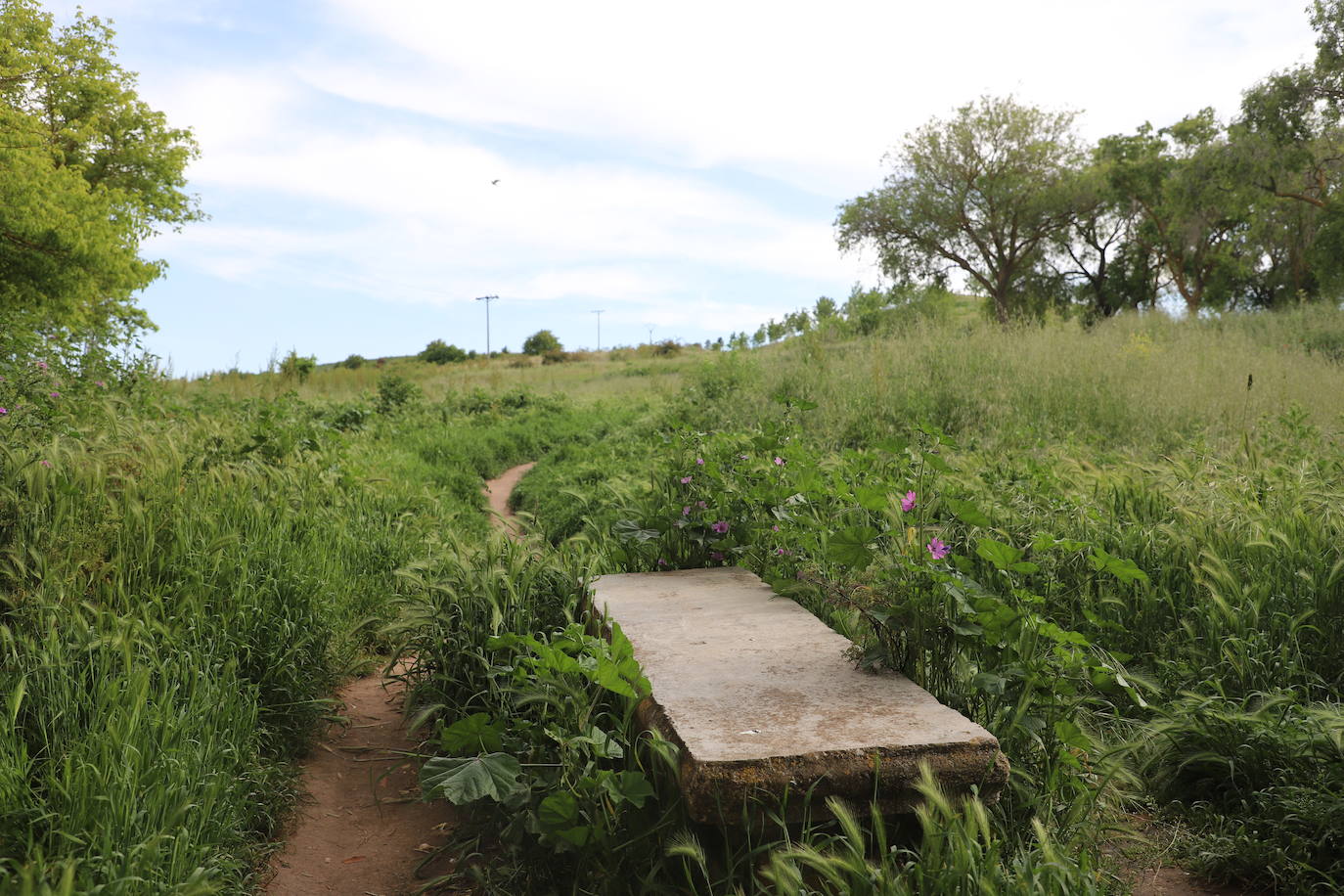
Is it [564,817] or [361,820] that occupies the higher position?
[564,817]

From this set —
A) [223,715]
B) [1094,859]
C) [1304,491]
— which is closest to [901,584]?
[1094,859]

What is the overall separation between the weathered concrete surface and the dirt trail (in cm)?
104

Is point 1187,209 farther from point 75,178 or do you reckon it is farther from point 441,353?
point 441,353

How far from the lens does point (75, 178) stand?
63.0 ft

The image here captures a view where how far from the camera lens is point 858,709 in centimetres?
273

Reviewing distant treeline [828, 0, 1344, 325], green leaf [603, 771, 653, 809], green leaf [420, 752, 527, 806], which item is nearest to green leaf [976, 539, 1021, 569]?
green leaf [603, 771, 653, 809]

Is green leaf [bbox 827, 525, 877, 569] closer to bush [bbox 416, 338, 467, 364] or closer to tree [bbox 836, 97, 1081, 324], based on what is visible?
tree [bbox 836, 97, 1081, 324]

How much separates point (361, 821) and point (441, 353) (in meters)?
49.1

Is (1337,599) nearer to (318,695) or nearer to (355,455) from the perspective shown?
(318,695)

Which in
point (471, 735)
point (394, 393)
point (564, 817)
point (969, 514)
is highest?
point (394, 393)

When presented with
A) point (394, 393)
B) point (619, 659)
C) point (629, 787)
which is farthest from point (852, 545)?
point (394, 393)

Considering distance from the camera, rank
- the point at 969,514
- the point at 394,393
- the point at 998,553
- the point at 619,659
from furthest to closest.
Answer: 1. the point at 394,393
2. the point at 969,514
3. the point at 998,553
4. the point at 619,659

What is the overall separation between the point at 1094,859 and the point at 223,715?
299 cm

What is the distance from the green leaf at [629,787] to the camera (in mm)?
2410
